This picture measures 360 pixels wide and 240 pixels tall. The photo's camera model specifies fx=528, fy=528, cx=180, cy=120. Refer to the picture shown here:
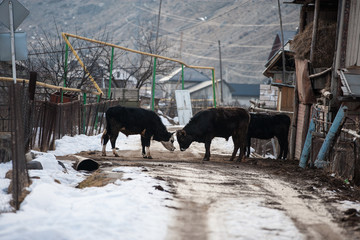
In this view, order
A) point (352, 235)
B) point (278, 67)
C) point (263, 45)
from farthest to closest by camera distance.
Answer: point (263, 45) → point (278, 67) → point (352, 235)

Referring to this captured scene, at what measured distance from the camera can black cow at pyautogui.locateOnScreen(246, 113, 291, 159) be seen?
19.2 metres

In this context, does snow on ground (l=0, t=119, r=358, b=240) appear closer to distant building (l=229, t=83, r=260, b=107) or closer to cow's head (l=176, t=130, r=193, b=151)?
cow's head (l=176, t=130, r=193, b=151)

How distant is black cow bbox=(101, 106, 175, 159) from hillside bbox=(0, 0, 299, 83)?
70084mm

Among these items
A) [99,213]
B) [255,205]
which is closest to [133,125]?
[255,205]

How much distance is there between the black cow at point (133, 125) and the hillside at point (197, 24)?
7008 centimetres

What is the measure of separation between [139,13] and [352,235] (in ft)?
543

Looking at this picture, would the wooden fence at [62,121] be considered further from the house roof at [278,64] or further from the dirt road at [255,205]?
the house roof at [278,64]

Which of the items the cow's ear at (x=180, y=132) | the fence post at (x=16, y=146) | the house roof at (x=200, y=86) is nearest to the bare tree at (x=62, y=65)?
the cow's ear at (x=180, y=132)

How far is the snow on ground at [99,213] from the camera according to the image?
5.92m

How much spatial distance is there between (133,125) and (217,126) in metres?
2.74

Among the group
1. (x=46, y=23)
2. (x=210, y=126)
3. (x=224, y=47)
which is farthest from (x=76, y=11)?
(x=210, y=126)

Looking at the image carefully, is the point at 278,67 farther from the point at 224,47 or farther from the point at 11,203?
the point at 224,47

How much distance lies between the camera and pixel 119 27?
154 meters

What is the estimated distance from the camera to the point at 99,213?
22.2ft
